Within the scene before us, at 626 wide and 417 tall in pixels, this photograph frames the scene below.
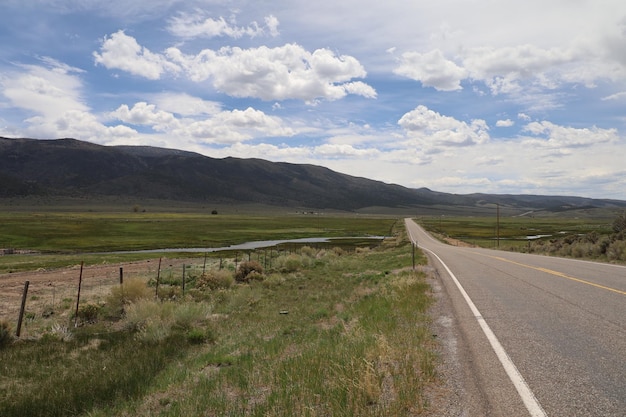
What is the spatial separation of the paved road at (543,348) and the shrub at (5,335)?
1281 cm

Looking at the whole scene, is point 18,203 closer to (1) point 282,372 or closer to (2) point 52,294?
(2) point 52,294

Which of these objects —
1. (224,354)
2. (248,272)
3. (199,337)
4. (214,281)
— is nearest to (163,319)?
(199,337)

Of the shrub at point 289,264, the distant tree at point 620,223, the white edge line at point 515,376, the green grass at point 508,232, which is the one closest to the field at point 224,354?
the white edge line at point 515,376

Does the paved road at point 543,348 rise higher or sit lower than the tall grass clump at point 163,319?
higher

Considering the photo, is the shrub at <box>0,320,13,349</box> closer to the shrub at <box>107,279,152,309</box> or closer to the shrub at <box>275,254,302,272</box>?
the shrub at <box>107,279,152,309</box>

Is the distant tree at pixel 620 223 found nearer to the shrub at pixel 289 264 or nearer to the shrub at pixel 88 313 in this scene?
the shrub at pixel 289 264

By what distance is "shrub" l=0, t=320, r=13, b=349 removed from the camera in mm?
12420

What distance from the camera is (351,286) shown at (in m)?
21.2

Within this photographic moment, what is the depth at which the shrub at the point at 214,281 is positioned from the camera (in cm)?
2240

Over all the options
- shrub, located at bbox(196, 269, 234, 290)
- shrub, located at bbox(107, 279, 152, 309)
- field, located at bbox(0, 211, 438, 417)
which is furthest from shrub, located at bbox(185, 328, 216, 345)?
shrub, located at bbox(196, 269, 234, 290)

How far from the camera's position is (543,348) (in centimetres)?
694

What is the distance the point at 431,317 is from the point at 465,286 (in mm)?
5642

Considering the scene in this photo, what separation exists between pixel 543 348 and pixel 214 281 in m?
18.4

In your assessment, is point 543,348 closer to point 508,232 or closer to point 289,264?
point 289,264
